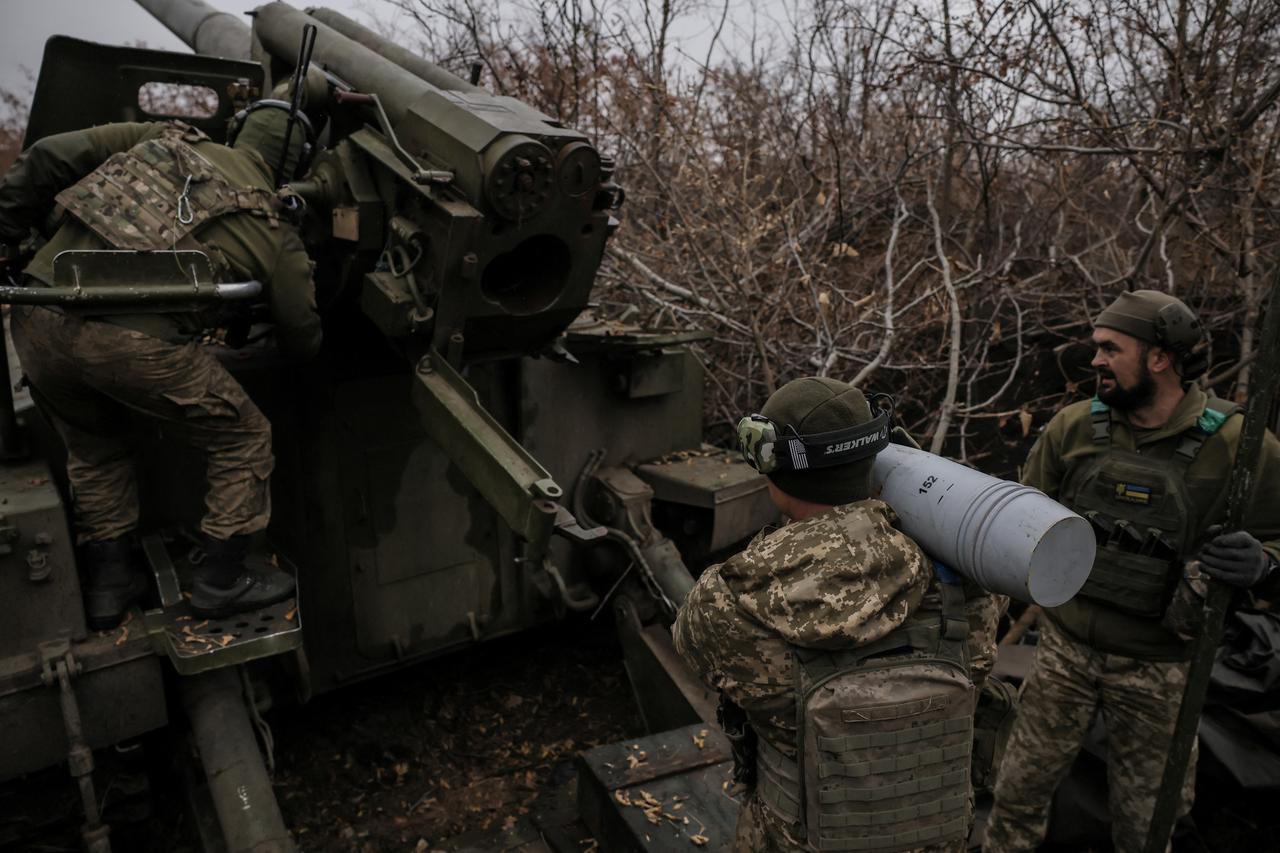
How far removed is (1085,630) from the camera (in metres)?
3.01

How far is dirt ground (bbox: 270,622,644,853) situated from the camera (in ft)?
12.8

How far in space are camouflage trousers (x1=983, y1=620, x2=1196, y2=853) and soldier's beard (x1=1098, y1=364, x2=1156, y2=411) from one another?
78cm

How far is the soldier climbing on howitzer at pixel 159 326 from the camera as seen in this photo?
2.89 m

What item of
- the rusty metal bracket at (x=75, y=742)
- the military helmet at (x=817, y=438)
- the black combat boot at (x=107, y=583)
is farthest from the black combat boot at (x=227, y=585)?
the military helmet at (x=817, y=438)

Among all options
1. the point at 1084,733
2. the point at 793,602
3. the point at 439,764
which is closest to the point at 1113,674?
the point at 1084,733

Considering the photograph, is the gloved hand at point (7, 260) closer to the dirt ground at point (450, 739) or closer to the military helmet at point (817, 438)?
the dirt ground at point (450, 739)

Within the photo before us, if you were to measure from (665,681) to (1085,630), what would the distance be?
174 cm

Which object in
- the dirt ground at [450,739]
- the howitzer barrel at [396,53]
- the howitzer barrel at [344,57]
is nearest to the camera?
the howitzer barrel at [344,57]

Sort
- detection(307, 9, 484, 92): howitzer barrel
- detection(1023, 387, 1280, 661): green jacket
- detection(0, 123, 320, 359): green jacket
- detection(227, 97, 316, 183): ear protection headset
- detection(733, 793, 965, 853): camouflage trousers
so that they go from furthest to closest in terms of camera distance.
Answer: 1. detection(307, 9, 484, 92): howitzer barrel
2. detection(227, 97, 316, 183): ear protection headset
3. detection(0, 123, 320, 359): green jacket
4. detection(1023, 387, 1280, 661): green jacket
5. detection(733, 793, 965, 853): camouflage trousers

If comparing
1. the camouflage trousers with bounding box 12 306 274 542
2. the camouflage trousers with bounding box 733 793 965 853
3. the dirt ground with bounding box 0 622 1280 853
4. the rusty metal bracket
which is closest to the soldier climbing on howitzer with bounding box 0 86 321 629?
the camouflage trousers with bounding box 12 306 274 542

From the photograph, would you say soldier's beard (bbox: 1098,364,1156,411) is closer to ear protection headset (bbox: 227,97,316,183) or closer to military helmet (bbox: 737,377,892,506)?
military helmet (bbox: 737,377,892,506)

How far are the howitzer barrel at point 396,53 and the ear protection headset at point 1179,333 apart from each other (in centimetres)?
251

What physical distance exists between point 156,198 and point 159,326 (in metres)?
0.40

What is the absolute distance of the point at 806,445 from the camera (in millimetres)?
1933
